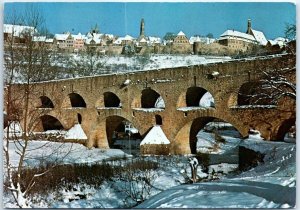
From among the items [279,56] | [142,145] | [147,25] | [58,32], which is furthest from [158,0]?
[142,145]

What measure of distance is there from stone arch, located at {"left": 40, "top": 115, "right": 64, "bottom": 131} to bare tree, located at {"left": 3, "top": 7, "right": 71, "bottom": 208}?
1.77ft

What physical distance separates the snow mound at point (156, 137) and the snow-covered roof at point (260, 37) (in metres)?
2.20

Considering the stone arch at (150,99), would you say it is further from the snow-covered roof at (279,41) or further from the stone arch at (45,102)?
the snow-covered roof at (279,41)

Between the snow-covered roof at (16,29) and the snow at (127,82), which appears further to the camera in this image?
the snow at (127,82)

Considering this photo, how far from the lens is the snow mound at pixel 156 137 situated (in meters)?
6.57

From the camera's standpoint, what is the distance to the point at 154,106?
317 inches

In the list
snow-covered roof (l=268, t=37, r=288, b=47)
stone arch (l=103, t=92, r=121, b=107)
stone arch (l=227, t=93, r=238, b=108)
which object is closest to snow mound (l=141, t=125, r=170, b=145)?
stone arch (l=103, t=92, r=121, b=107)

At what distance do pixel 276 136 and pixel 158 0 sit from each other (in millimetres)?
2608

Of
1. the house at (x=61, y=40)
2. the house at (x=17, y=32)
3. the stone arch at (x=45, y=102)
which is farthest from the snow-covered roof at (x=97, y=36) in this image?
the stone arch at (x=45, y=102)

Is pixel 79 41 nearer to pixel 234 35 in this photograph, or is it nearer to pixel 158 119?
pixel 234 35

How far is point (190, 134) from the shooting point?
737 centimetres

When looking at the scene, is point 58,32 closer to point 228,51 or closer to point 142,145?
point 142,145

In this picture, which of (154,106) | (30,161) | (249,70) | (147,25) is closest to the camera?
(147,25)

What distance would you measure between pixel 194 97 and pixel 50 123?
282 centimetres
